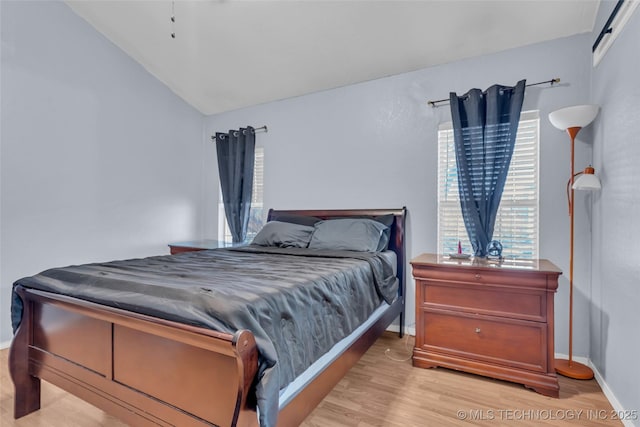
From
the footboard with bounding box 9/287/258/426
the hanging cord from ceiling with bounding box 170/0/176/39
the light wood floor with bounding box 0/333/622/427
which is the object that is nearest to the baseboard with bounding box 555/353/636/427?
the light wood floor with bounding box 0/333/622/427

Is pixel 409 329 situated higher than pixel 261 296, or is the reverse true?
pixel 261 296

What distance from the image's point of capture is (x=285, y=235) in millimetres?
3109

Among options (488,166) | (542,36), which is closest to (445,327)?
(488,166)

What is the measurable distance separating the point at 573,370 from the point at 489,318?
0.73 m

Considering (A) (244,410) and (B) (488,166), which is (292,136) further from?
(A) (244,410)

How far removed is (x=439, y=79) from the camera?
293cm

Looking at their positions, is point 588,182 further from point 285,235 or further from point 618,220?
point 285,235

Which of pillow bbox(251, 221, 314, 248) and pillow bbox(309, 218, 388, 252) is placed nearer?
pillow bbox(309, 218, 388, 252)

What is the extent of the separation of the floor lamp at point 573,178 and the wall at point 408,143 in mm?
180

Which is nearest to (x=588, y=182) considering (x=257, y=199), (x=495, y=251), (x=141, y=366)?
(x=495, y=251)

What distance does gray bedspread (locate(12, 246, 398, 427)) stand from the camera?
114 cm

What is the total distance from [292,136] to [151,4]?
1.76 meters

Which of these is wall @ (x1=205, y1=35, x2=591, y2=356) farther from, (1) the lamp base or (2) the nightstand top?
(2) the nightstand top

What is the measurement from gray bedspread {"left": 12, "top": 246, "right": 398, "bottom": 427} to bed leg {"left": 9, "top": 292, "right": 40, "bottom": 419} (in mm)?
55
